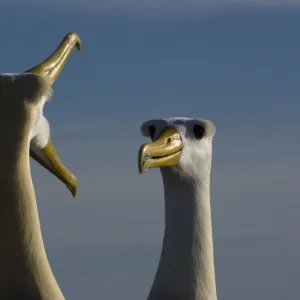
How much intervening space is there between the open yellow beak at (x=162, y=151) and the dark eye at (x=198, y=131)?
0.26 metres

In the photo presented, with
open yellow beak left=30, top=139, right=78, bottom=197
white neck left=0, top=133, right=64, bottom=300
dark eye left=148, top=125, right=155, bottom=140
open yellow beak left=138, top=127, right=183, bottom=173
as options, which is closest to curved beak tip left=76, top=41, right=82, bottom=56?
open yellow beak left=30, top=139, right=78, bottom=197

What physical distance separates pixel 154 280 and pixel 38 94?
3.38 meters


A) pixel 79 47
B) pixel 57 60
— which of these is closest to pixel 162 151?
pixel 79 47

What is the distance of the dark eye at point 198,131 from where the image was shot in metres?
23.7

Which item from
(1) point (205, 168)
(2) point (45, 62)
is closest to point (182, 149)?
(1) point (205, 168)

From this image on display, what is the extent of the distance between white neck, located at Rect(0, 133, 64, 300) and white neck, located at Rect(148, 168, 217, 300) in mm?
2341

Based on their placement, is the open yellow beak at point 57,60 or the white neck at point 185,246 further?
the white neck at point 185,246

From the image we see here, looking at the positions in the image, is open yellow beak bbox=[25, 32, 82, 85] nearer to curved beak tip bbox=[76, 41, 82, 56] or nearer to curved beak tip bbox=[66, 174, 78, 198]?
curved beak tip bbox=[76, 41, 82, 56]

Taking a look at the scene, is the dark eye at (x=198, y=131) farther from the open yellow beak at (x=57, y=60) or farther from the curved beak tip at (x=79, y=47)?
the open yellow beak at (x=57, y=60)

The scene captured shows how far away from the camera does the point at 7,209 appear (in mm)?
21250

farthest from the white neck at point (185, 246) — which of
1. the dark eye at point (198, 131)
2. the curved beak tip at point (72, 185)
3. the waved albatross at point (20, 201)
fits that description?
the waved albatross at point (20, 201)

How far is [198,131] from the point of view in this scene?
23703mm

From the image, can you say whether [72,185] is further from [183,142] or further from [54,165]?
[183,142]

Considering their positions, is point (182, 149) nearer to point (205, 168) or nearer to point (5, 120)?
point (205, 168)
